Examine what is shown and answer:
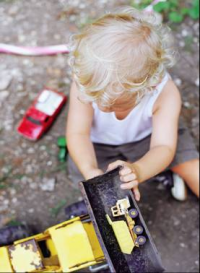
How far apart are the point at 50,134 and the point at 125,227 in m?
0.72

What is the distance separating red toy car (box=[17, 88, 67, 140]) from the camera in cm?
173

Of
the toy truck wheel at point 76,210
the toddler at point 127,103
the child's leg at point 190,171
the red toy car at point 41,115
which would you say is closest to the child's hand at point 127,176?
the toddler at point 127,103

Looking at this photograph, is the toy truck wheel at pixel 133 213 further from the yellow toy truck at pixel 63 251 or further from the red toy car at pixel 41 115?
the red toy car at pixel 41 115

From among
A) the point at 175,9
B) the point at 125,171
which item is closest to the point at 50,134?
the point at 125,171

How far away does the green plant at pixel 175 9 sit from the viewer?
1953mm

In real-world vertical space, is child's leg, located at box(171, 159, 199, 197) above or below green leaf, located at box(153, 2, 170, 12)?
below

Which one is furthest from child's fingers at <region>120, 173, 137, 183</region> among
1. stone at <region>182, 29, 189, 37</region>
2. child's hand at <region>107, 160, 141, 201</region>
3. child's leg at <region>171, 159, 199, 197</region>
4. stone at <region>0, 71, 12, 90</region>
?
stone at <region>182, 29, 189, 37</region>

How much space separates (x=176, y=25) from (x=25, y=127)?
0.82 m

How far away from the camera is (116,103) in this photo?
1.19 m

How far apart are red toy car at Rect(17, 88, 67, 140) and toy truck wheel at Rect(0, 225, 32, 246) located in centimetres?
38

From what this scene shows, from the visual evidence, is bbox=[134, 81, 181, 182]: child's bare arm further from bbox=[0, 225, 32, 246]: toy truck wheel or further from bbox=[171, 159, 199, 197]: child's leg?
bbox=[0, 225, 32, 246]: toy truck wheel

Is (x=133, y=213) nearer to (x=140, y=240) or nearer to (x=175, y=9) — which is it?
(x=140, y=240)

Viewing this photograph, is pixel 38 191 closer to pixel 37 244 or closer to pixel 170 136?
pixel 37 244

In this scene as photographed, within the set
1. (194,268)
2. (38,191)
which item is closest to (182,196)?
(194,268)
